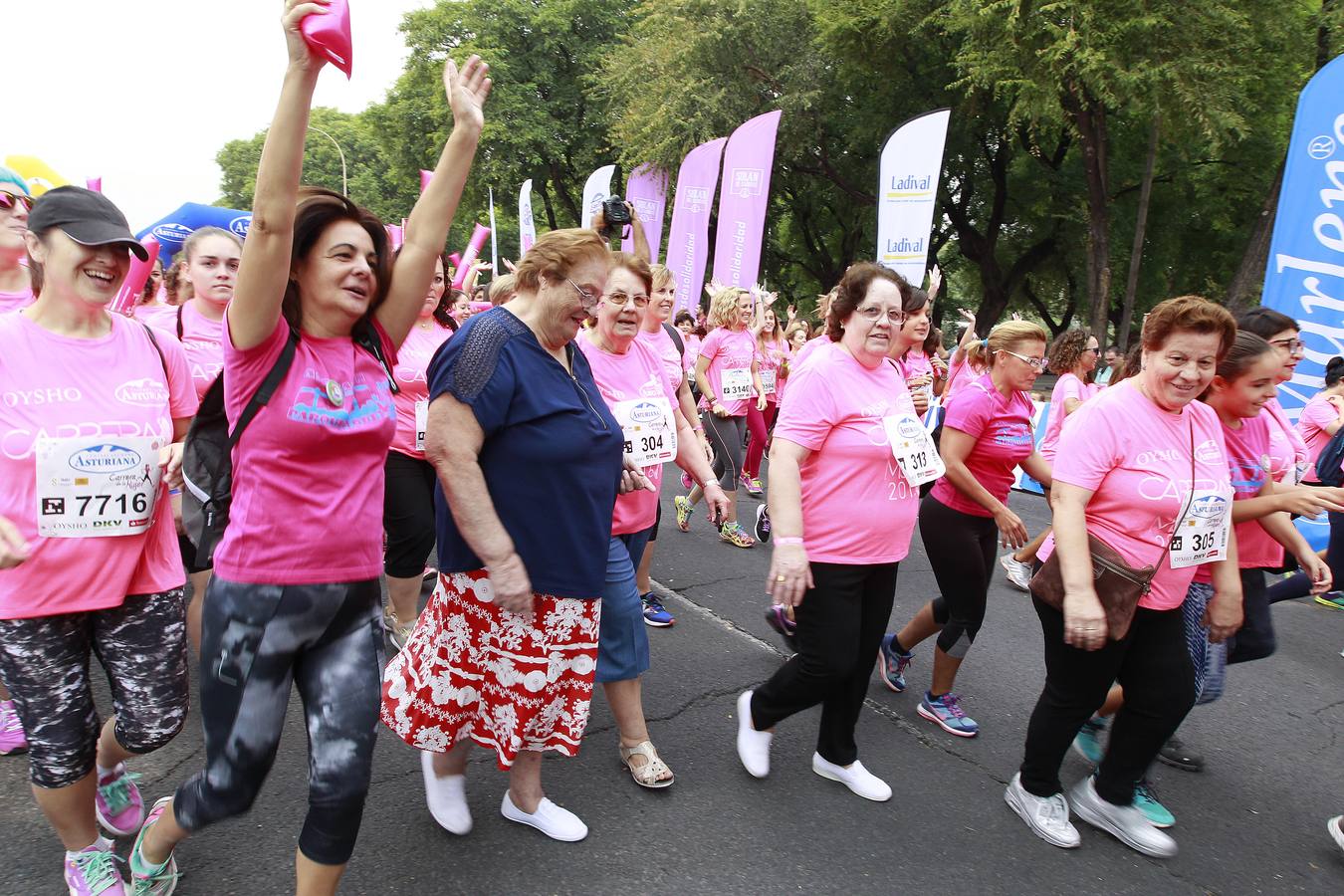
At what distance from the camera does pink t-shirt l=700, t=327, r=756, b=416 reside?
7.03 meters

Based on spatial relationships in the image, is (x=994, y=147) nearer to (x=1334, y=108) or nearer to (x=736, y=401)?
(x=1334, y=108)

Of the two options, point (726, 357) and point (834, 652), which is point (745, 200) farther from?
point (834, 652)

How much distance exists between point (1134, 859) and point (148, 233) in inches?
280

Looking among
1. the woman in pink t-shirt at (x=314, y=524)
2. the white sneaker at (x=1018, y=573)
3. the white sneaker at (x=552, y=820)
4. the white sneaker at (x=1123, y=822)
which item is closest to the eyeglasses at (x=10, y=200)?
the woman in pink t-shirt at (x=314, y=524)

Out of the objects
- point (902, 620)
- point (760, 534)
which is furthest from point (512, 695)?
point (760, 534)

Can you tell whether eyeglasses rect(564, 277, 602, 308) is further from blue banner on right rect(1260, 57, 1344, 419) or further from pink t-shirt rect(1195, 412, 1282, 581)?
blue banner on right rect(1260, 57, 1344, 419)

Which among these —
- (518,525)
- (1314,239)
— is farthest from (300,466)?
(1314,239)

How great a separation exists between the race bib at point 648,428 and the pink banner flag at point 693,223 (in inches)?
480

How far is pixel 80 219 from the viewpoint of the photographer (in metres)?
2.23

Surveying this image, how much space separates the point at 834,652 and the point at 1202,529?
1.24m

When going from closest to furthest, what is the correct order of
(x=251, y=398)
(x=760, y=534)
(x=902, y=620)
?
(x=251, y=398)
(x=902, y=620)
(x=760, y=534)

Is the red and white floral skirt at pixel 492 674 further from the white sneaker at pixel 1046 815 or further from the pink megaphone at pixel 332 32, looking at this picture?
the white sneaker at pixel 1046 815

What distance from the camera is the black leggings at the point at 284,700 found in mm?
1970

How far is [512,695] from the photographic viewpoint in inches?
99.5
